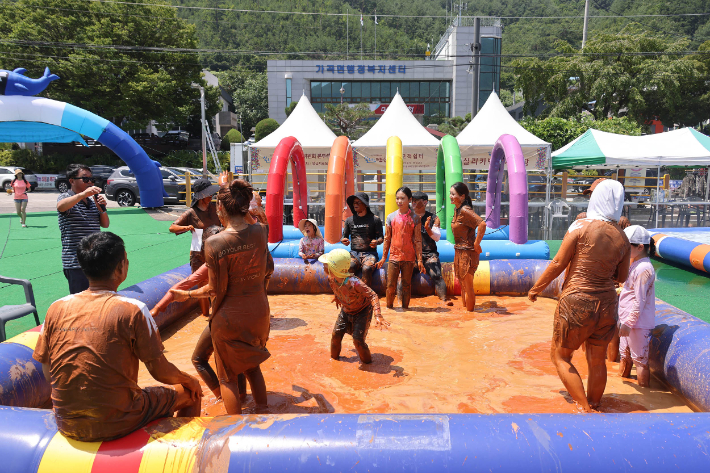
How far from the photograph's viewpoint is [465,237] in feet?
22.2

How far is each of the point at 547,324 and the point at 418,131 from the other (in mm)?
11865

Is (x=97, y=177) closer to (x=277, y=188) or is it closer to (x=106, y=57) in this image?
(x=106, y=57)

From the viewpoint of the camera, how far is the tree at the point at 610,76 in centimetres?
2755

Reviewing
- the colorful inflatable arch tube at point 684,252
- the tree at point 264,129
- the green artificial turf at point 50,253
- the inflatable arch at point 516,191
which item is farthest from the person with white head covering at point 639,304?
the tree at point 264,129

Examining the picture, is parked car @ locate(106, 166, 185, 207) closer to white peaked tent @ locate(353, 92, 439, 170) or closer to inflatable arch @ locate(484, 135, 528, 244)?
white peaked tent @ locate(353, 92, 439, 170)

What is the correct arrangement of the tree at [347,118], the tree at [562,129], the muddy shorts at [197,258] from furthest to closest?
the tree at [347,118] → the tree at [562,129] → the muddy shorts at [197,258]

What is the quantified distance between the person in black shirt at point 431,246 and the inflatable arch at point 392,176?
2005 mm

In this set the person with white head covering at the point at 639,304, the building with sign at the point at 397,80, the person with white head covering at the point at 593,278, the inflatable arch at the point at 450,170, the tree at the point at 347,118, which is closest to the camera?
the person with white head covering at the point at 593,278

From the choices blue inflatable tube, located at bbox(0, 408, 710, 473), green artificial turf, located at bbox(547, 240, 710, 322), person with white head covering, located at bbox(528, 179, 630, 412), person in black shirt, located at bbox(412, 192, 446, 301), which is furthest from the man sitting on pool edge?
green artificial turf, located at bbox(547, 240, 710, 322)

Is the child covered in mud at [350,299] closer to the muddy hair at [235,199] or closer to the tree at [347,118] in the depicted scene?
the muddy hair at [235,199]

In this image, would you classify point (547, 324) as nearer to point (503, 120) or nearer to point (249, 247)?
point (249, 247)

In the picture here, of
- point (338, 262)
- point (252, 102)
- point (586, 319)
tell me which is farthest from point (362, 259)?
point (252, 102)

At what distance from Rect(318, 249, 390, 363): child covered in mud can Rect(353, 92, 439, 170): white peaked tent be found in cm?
1171

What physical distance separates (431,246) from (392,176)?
273 cm
